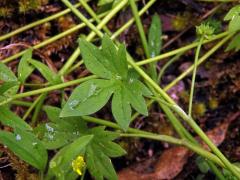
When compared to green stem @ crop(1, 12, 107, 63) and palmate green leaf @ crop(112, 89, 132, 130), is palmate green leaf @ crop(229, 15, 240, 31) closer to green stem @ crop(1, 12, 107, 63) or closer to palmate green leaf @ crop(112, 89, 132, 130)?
palmate green leaf @ crop(112, 89, 132, 130)

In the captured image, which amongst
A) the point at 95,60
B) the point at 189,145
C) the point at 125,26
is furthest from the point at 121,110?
the point at 125,26

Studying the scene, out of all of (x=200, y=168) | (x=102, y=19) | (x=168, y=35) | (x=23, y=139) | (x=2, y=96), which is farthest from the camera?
(x=168, y=35)

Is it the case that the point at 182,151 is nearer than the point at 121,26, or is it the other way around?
the point at 182,151

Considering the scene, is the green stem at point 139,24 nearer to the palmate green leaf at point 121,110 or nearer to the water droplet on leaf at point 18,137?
the palmate green leaf at point 121,110

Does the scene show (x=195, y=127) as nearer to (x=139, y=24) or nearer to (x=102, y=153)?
(x=102, y=153)

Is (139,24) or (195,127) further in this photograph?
(139,24)

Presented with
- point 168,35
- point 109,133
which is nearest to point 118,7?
point 168,35

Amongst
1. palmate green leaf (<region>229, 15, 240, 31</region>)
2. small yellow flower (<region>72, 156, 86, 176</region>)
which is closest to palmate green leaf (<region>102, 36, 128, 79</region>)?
small yellow flower (<region>72, 156, 86, 176</region>)

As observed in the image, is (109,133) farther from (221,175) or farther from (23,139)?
(221,175)
